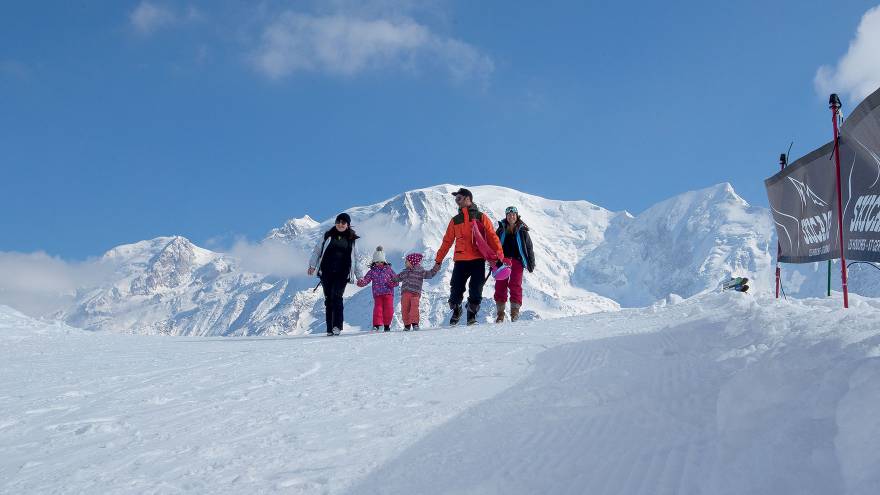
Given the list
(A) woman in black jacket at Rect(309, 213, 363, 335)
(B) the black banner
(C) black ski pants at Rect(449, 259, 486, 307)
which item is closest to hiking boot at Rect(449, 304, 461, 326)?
(C) black ski pants at Rect(449, 259, 486, 307)

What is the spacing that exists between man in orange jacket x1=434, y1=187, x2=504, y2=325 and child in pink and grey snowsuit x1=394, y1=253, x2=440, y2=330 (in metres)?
1.14

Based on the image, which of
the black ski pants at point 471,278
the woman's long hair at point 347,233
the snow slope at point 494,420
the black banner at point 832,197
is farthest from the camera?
the woman's long hair at point 347,233

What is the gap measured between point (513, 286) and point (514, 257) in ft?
1.70

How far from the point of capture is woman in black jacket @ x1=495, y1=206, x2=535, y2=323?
38.4 ft

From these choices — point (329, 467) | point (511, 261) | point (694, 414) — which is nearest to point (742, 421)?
point (694, 414)

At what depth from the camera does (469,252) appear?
11039 mm

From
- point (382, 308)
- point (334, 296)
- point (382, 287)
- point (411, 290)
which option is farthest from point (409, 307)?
point (334, 296)

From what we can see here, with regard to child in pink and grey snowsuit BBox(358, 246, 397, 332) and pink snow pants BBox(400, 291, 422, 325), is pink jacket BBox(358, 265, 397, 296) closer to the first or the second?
child in pink and grey snowsuit BBox(358, 246, 397, 332)

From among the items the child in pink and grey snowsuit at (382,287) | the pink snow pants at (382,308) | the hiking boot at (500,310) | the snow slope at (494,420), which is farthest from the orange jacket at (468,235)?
the snow slope at (494,420)

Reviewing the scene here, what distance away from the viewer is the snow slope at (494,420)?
106 inches

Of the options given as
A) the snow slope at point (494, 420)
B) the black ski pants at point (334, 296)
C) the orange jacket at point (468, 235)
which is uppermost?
the orange jacket at point (468, 235)

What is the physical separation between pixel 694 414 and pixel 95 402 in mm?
4204

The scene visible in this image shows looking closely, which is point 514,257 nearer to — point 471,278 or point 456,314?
point 471,278

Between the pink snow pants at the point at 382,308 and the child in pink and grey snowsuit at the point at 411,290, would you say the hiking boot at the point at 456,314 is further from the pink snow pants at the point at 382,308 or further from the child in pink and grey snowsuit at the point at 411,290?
the pink snow pants at the point at 382,308
